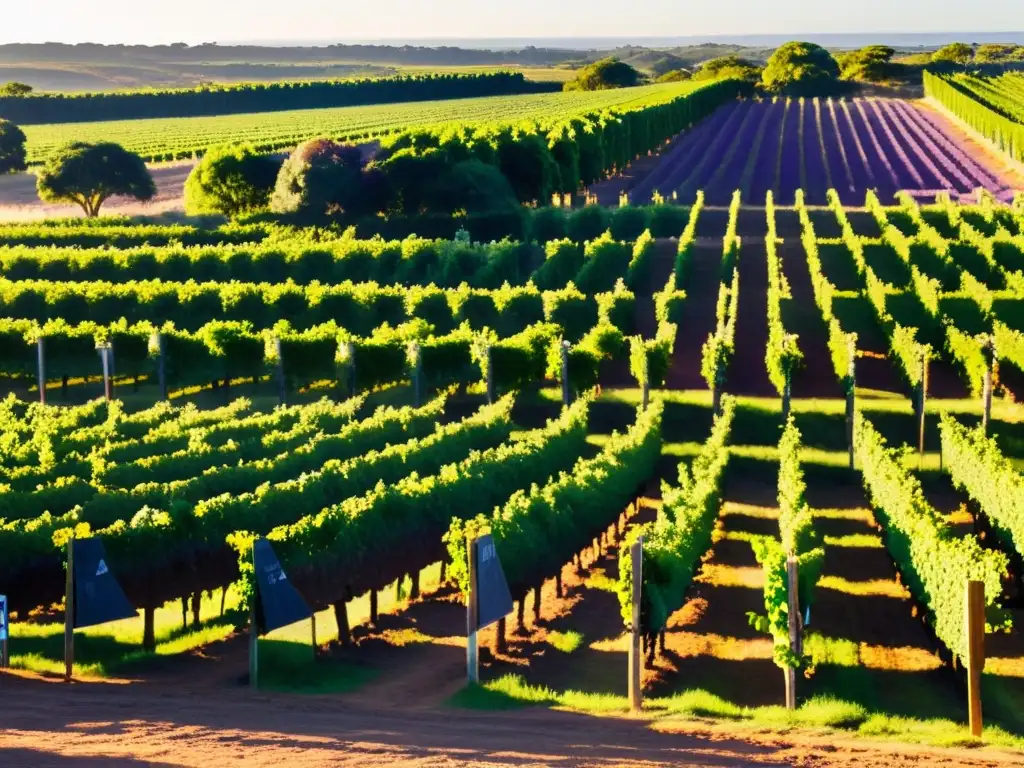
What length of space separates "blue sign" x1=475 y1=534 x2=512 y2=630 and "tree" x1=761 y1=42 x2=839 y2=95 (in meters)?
163

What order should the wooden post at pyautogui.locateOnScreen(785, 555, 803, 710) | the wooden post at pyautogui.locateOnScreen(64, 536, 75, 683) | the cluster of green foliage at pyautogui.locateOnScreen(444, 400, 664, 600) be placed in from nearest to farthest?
the wooden post at pyautogui.locateOnScreen(785, 555, 803, 710) → the wooden post at pyautogui.locateOnScreen(64, 536, 75, 683) → the cluster of green foliage at pyautogui.locateOnScreen(444, 400, 664, 600)

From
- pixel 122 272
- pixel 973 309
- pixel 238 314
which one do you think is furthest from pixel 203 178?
pixel 973 309

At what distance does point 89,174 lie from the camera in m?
80.9

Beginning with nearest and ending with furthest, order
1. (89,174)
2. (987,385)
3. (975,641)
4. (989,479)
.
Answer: (975,641) < (989,479) < (987,385) < (89,174)

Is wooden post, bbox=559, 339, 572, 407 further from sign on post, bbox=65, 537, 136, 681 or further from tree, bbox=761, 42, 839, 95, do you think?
tree, bbox=761, 42, 839, 95

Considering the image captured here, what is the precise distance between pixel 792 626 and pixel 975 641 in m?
2.37

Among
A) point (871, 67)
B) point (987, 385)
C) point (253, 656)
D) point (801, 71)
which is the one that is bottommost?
point (253, 656)

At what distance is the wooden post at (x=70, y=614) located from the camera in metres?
20.4

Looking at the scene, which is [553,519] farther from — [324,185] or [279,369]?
[324,185]

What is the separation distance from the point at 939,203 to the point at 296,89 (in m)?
119

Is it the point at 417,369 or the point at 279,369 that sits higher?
the point at 417,369

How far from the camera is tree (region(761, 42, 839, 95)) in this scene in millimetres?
177375

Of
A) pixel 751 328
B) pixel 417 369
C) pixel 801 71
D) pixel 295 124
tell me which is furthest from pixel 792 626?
pixel 801 71

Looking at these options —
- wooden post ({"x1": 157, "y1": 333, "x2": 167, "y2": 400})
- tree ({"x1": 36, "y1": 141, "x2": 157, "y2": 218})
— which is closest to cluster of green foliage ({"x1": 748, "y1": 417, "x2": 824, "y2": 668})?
wooden post ({"x1": 157, "y1": 333, "x2": 167, "y2": 400})
